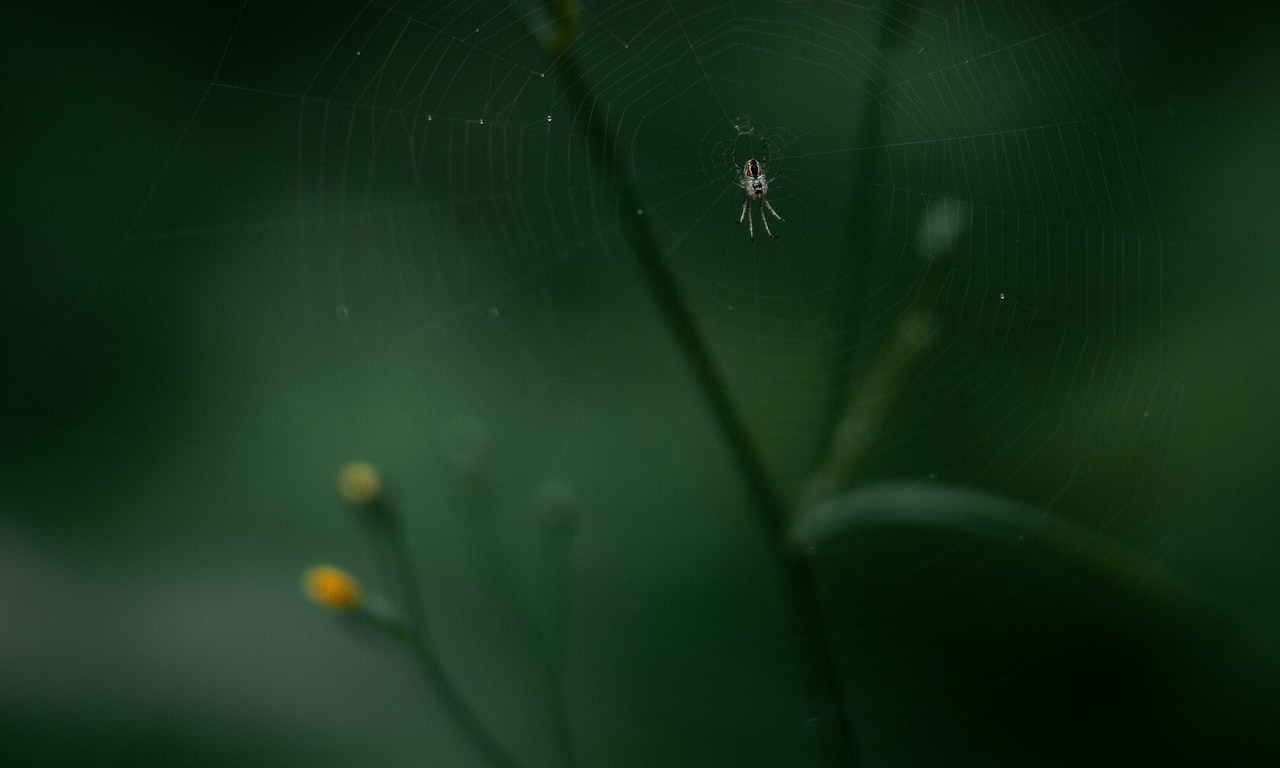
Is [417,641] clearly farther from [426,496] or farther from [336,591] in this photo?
[426,496]

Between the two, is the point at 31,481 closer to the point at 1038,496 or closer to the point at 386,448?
the point at 386,448

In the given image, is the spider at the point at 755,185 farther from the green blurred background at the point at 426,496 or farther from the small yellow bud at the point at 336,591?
the small yellow bud at the point at 336,591

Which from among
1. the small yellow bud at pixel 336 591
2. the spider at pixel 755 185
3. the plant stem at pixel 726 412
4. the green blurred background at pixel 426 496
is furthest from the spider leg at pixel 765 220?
the small yellow bud at pixel 336 591

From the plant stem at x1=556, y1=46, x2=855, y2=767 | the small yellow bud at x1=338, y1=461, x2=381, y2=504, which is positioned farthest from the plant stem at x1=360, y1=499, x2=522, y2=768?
the plant stem at x1=556, y1=46, x2=855, y2=767

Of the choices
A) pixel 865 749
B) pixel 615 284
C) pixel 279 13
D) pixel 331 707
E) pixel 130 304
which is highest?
pixel 279 13

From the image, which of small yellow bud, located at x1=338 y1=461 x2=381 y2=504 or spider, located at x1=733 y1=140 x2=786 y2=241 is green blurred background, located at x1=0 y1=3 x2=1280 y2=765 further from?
small yellow bud, located at x1=338 y1=461 x2=381 y2=504

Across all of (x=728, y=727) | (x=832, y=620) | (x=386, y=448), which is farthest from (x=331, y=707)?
(x=832, y=620)
